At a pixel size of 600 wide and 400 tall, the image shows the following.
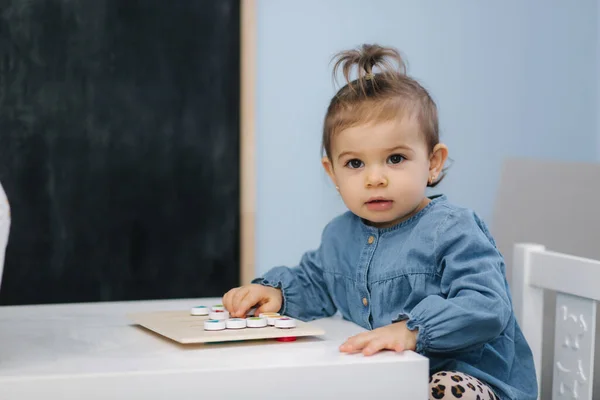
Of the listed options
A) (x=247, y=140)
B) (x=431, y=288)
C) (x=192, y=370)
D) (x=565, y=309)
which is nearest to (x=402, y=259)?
(x=431, y=288)

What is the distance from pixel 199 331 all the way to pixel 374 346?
6.5 inches

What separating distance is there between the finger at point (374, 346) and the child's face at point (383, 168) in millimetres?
283

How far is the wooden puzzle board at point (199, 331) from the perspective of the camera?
75 cm

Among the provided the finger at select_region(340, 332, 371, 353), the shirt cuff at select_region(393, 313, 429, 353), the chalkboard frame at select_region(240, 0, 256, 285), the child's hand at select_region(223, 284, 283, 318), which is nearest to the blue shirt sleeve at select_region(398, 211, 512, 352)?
the shirt cuff at select_region(393, 313, 429, 353)

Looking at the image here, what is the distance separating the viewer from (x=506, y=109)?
1.82 meters

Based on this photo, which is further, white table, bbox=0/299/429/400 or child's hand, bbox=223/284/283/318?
child's hand, bbox=223/284/283/318

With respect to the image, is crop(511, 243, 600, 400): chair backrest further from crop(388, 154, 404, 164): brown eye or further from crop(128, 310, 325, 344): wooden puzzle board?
crop(128, 310, 325, 344): wooden puzzle board

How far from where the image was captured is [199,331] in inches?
30.9

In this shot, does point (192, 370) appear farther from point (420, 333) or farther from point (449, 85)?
point (449, 85)

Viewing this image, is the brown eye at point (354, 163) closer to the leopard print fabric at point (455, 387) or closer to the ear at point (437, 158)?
the ear at point (437, 158)

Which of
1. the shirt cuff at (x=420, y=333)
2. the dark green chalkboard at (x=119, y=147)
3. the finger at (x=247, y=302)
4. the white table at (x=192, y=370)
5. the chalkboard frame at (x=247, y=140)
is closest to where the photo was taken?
the white table at (x=192, y=370)

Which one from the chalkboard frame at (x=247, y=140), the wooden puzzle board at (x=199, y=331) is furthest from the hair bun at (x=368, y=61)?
the chalkboard frame at (x=247, y=140)

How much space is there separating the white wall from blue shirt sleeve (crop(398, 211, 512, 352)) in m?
0.72

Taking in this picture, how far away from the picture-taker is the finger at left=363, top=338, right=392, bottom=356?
721mm
